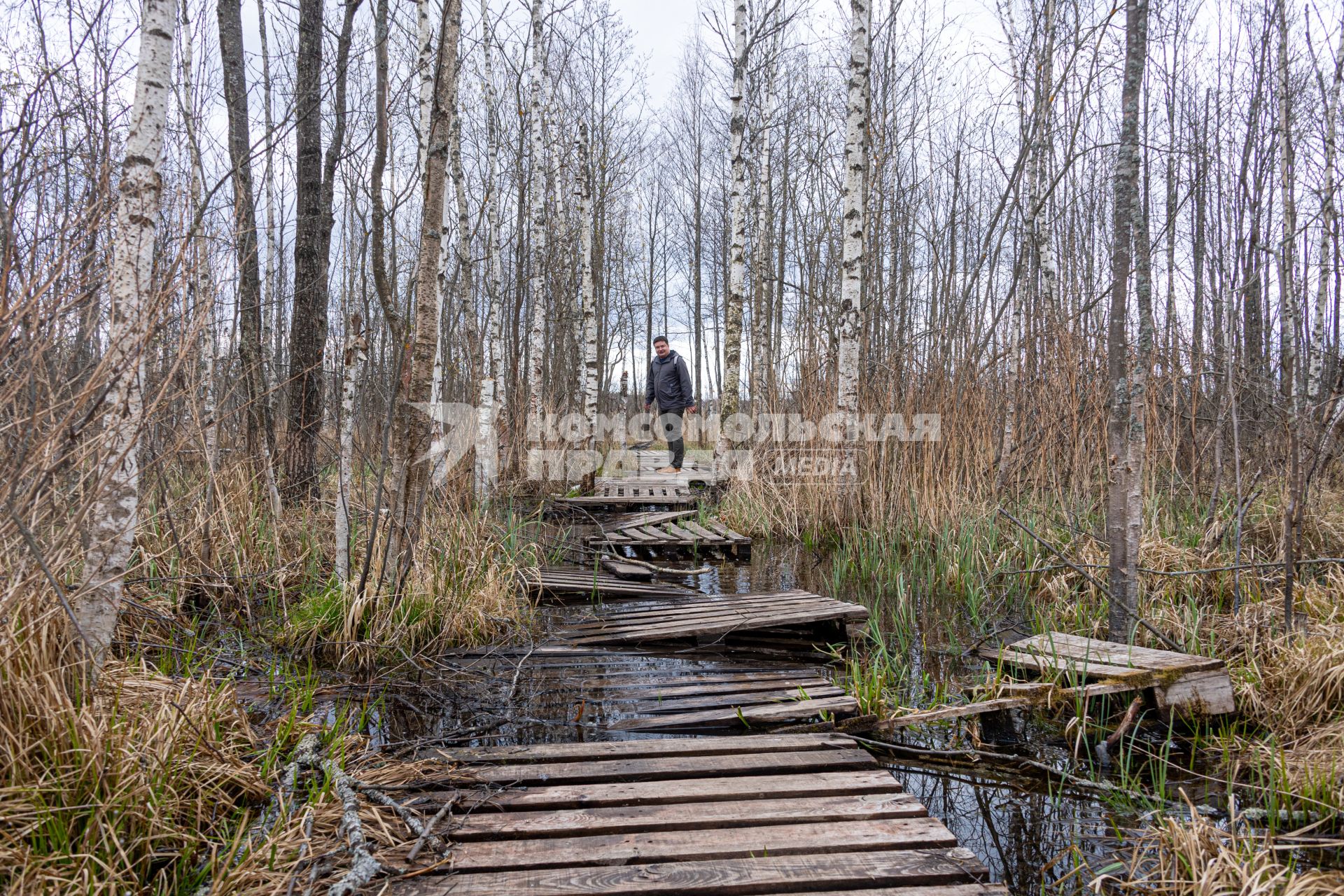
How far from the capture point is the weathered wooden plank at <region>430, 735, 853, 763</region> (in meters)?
2.24

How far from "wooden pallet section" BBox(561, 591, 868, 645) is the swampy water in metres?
0.13

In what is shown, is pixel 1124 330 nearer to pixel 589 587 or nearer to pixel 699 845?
pixel 699 845

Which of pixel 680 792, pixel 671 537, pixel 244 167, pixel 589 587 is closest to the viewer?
pixel 680 792

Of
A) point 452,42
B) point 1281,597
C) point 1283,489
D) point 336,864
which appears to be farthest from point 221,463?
point 1283,489

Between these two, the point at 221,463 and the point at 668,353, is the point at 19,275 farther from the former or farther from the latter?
the point at 668,353

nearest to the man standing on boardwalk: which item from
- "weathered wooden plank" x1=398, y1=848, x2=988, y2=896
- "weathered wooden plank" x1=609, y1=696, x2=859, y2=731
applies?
"weathered wooden plank" x1=609, y1=696, x2=859, y2=731

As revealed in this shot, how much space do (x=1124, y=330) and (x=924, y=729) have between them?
68.6 inches

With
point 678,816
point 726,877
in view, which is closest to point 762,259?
point 678,816

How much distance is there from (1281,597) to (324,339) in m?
6.00

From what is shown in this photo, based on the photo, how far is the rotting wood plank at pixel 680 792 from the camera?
1.94m

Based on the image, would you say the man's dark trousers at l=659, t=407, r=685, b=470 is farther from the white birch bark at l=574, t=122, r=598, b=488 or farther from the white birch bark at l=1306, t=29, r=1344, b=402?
the white birch bark at l=1306, t=29, r=1344, b=402

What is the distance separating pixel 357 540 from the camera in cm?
382

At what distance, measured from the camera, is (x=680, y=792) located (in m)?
2.00

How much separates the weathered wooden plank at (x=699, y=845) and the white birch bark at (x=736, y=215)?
7.17 m
